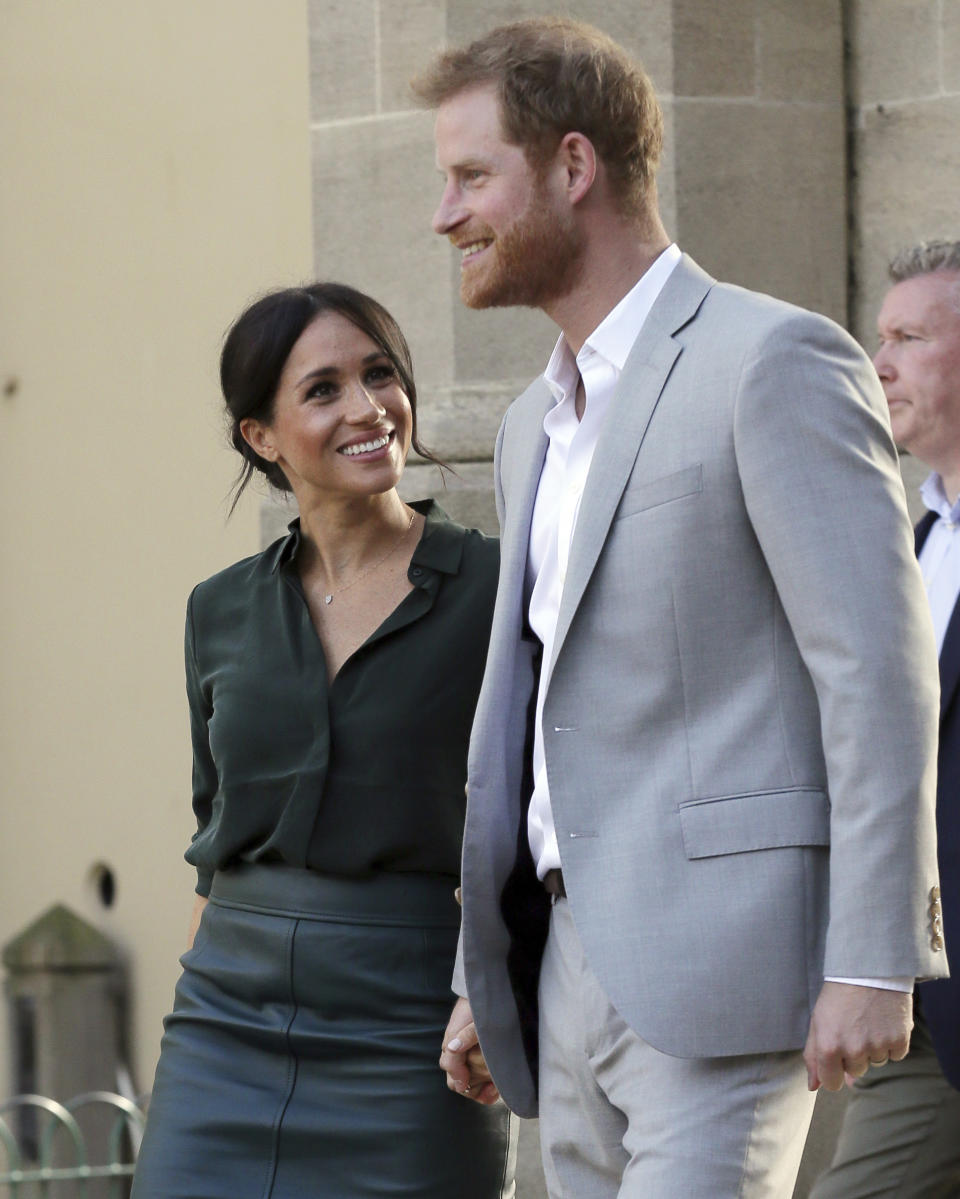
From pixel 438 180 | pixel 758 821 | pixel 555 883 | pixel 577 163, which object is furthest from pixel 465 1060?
pixel 438 180

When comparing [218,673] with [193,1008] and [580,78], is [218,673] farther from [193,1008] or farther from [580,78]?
[580,78]

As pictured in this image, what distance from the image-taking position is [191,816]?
245 inches

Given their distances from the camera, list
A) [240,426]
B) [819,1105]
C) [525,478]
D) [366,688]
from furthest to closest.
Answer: [819,1105], [240,426], [366,688], [525,478]

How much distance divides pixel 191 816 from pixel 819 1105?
7.18 feet

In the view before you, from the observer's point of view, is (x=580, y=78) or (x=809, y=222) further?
(x=809, y=222)

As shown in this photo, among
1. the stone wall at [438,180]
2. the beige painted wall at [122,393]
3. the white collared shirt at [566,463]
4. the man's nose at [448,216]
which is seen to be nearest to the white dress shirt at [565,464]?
the white collared shirt at [566,463]

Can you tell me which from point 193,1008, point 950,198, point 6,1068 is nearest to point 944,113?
point 950,198

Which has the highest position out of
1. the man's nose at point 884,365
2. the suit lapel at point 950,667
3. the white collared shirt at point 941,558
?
the man's nose at point 884,365

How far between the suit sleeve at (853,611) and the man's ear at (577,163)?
0.40 metres

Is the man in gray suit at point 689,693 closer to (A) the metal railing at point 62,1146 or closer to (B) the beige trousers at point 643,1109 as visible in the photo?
(B) the beige trousers at point 643,1109

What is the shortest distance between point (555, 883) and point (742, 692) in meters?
0.39

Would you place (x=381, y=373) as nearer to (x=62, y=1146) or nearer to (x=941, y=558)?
(x=941, y=558)

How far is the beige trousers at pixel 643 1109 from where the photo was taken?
2621 millimetres

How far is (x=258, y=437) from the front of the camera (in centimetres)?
379
